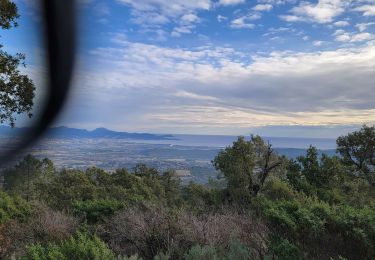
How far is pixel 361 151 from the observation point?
38.6 metres

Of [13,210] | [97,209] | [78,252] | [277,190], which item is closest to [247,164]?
[277,190]

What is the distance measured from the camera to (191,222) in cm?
1283

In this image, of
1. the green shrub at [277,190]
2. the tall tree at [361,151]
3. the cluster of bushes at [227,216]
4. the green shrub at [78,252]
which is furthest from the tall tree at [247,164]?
the green shrub at [78,252]

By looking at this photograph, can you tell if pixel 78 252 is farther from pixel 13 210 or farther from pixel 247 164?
pixel 247 164

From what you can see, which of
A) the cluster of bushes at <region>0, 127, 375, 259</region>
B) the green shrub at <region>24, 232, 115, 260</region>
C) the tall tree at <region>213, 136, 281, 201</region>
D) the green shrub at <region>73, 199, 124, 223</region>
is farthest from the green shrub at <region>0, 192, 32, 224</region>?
the tall tree at <region>213, 136, 281, 201</region>

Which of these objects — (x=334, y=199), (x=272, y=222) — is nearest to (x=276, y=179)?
(x=334, y=199)

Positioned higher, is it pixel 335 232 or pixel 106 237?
pixel 335 232

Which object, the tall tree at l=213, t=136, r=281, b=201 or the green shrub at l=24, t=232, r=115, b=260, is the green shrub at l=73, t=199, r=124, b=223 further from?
the tall tree at l=213, t=136, r=281, b=201

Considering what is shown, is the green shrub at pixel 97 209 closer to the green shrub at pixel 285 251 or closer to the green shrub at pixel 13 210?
the green shrub at pixel 13 210

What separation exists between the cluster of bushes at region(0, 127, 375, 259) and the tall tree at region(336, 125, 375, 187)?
102mm

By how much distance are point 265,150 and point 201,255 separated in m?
26.6

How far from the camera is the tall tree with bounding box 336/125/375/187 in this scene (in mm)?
37719

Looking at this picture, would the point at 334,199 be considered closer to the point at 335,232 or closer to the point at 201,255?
the point at 335,232

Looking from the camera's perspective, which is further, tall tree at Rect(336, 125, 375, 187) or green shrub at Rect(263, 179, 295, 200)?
tall tree at Rect(336, 125, 375, 187)
